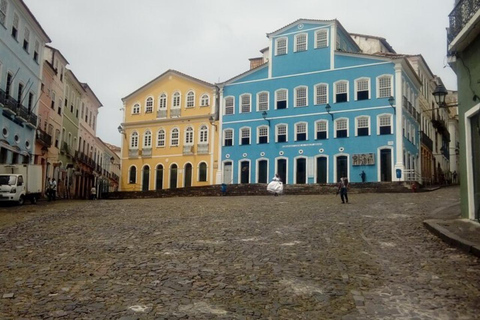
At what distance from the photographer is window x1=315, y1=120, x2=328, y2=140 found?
39375mm

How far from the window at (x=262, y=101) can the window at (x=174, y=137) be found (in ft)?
29.1

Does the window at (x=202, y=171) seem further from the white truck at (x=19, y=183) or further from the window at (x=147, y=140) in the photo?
the white truck at (x=19, y=183)

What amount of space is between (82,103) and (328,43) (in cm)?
2394

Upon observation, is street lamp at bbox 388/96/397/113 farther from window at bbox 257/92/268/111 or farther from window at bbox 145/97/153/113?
window at bbox 145/97/153/113

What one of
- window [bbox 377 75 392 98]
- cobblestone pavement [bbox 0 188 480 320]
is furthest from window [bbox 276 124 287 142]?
cobblestone pavement [bbox 0 188 480 320]

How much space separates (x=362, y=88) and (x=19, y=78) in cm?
2415

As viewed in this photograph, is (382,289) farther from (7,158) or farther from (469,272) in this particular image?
(7,158)

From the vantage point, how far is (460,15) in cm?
1248

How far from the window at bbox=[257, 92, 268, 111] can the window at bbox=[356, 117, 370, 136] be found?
8.31 m

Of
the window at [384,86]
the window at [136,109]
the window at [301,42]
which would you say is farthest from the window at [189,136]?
the window at [384,86]

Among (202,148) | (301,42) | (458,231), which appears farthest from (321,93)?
(458,231)

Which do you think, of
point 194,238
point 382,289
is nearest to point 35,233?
point 194,238

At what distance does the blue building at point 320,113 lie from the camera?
37.2 metres

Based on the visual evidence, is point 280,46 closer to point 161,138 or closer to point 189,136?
point 189,136
